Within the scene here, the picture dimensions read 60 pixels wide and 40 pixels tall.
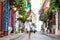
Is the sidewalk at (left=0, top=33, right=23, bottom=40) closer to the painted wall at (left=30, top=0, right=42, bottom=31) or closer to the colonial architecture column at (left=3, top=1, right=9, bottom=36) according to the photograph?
the colonial architecture column at (left=3, top=1, right=9, bottom=36)

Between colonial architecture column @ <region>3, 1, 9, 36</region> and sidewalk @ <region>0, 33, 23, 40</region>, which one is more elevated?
colonial architecture column @ <region>3, 1, 9, 36</region>

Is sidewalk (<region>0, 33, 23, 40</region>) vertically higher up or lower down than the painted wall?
lower down

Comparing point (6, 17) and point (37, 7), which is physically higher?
point (37, 7)

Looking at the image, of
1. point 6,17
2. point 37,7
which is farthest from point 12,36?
point 37,7

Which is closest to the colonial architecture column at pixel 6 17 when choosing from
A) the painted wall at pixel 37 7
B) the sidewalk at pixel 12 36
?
the sidewalk at pixel 12 36

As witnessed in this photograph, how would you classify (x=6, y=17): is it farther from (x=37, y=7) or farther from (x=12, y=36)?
(x=37, y=7)

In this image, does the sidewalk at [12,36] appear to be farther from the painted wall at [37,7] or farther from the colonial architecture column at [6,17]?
the painted wall at [37,7]

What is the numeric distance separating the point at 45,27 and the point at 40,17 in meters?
0.13

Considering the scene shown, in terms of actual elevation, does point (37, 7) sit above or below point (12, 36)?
above

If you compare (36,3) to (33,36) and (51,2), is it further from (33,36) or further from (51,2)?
(33,36)

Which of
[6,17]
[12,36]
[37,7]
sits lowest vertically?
[12,36]

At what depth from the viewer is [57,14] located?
5.86ft

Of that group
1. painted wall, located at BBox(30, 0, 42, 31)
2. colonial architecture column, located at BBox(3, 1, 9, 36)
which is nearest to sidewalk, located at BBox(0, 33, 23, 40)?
colonial architecture column, located at BBox(3, 1, 9, 36)

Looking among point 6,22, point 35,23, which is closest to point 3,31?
point 6,22
